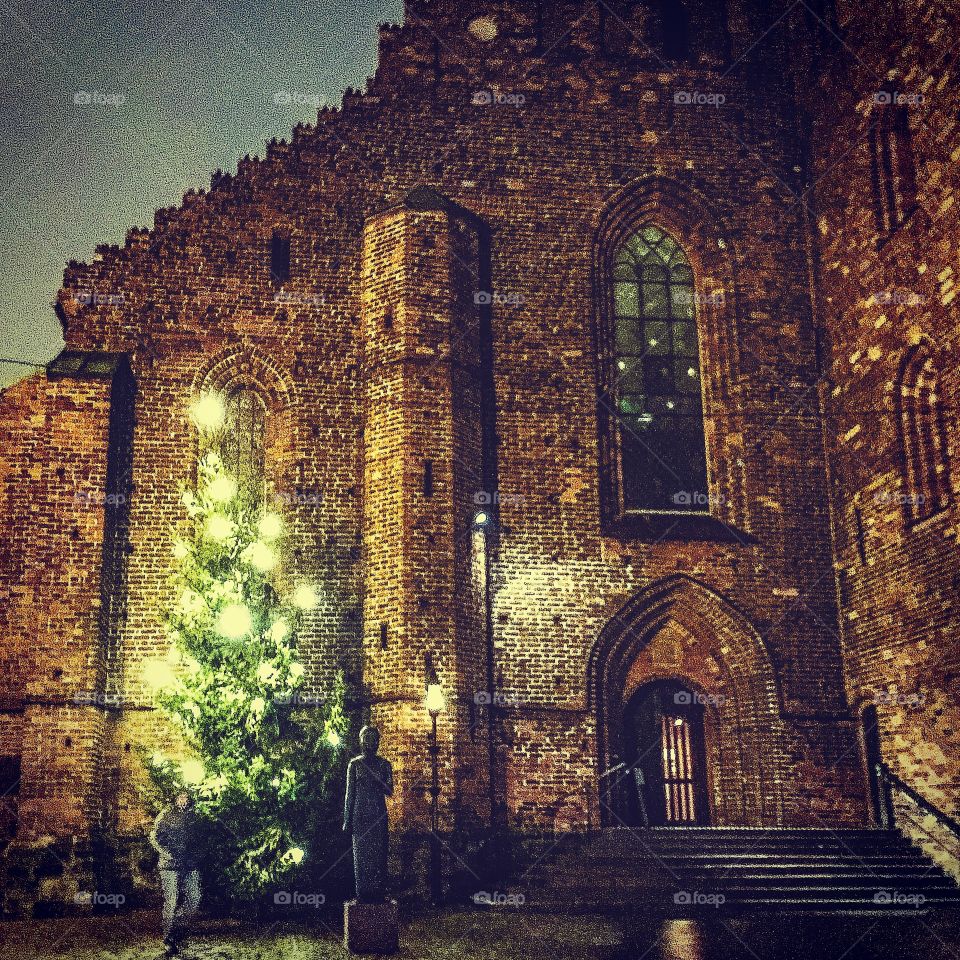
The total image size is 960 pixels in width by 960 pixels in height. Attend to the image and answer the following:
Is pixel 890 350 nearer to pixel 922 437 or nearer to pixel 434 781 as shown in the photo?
pixel 922 437

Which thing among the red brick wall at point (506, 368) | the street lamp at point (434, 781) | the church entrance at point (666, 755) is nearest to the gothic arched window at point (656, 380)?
the red brick wall at point (506, 368)

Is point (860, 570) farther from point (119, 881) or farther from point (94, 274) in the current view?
point (94, 274)

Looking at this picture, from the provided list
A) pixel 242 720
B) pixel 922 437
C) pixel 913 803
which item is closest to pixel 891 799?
pixel 913 803

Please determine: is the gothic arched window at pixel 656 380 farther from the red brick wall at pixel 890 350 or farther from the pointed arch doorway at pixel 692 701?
the red brick wall at pixel 890 350

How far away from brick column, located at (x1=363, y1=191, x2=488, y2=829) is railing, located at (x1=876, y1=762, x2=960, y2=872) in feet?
17.4

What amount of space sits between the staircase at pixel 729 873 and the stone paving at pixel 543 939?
1.50 ft

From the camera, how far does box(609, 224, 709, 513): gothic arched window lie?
51.2ft

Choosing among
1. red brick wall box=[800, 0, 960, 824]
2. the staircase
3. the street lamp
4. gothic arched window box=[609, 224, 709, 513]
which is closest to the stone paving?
the staircase

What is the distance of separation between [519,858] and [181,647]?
5.01 m

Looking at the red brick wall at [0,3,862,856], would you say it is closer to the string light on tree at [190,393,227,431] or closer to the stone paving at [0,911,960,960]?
the string light on tree at [190,393,227,431]

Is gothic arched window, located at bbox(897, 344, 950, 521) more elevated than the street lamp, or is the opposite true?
gothic arched window, located at bbox(897, 344, 950, 521)

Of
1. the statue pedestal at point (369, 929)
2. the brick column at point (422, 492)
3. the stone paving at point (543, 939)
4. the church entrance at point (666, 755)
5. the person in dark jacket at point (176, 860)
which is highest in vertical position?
the brick column at point (422, 492)

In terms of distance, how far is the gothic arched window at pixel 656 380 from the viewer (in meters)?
15.6

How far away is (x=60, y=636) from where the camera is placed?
1355 cm
